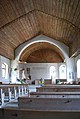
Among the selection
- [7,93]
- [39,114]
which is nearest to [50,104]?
[39,114]

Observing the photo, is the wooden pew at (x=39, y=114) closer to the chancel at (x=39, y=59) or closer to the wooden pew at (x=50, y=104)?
the chancel at (x=39, y=59)

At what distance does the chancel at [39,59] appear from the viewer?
2.51m

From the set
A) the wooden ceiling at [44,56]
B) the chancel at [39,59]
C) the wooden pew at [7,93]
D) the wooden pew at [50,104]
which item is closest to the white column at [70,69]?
the chancel at [39,59]

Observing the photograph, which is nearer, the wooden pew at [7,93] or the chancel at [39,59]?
the chancel at [39,59]

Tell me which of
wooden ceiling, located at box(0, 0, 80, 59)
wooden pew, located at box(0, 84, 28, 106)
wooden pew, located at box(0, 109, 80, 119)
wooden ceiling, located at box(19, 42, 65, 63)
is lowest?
wooden pew, located at box(0, 84, 28, 106)

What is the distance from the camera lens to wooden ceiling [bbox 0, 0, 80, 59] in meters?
9.36

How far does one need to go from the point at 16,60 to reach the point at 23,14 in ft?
22.7

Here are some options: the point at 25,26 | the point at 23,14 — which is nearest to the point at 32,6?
the point at 23,14

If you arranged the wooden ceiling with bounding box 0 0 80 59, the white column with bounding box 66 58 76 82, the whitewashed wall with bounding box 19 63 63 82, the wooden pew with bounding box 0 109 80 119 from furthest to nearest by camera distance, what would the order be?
the whitewashed wall with bounding box 19 63 63 82 < the white column with bounding box 66 58 76 82 < the wooden ceiling with bounding box 0 0 80 59 < the wooden pew with bounding box 0 109 80 119

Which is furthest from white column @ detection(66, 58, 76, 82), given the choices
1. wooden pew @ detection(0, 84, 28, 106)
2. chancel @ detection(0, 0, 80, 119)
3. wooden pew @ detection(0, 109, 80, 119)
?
wooden pew @ detection(0, 109, 80, 119)

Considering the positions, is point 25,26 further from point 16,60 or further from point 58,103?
point 58,103

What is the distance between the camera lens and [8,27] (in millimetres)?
12609

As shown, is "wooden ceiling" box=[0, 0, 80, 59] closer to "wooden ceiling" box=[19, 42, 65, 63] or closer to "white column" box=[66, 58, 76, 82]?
"white column" box=[66, 58, 76, 82]

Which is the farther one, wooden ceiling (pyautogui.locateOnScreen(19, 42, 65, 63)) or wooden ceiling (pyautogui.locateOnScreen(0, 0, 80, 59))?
wooden ceiling (pyautogui.locateOnScreen(19, 42, 65, 63))
